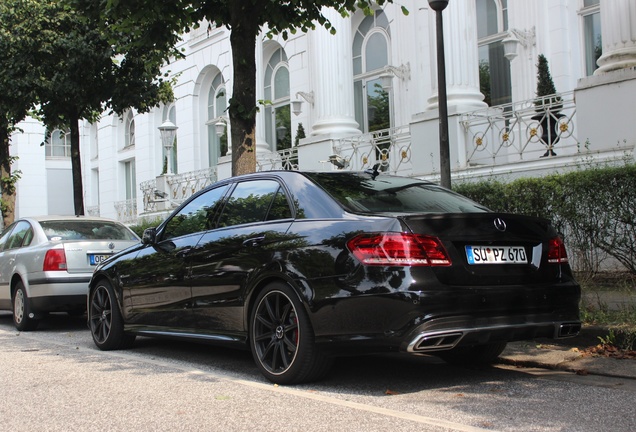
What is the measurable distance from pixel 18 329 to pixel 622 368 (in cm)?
773

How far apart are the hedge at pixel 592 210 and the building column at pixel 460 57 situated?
5.72 meters

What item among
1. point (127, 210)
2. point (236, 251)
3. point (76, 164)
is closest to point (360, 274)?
point (236, 251)

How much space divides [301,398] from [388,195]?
1639mm

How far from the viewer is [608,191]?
9.48 meters

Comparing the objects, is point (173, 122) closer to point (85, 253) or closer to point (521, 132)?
point (521, 132)

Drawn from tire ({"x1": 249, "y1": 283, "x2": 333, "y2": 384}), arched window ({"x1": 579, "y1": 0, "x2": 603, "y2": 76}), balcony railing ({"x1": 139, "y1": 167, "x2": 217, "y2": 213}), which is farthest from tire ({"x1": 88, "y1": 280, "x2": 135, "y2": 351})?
balcony railing ({"x1": 139, "y1": 167, "x2": 217, "y2": 213})

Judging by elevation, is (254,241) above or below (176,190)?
below

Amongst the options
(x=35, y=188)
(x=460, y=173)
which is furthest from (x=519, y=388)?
(x=35, y=188)

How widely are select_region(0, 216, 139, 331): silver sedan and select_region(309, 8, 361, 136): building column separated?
895cm

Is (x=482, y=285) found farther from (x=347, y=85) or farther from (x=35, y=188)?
(x=35, y=188)

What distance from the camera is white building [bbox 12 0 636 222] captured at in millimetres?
12578

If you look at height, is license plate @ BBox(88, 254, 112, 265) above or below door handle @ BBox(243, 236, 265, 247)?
below

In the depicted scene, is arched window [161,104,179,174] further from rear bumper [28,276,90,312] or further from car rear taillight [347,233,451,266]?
car rear taillight [347,233,451,266]

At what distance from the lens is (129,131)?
34375 millimetres
